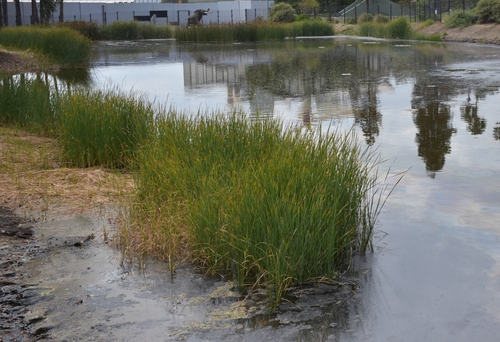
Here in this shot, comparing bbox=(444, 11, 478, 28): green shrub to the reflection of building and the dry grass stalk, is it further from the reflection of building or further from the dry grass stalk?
the dry grass stalk

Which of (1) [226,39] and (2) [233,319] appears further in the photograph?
(1) [226,39]

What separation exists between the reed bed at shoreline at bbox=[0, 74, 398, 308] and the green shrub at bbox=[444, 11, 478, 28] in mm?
29420

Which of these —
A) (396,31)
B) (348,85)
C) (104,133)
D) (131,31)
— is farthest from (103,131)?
(131,31)

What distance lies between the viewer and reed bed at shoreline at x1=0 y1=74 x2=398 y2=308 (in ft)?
15.5

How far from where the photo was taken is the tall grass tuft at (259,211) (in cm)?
471

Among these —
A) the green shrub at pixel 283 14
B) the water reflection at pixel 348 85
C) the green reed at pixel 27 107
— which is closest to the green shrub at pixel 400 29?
the water reflection at pixel 348 85

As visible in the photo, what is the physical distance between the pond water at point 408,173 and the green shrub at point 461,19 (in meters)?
13.7

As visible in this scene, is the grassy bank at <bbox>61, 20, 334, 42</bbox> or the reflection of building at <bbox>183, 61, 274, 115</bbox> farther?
the grassy bank at <bbox>61, 20, 334, 42</bbox>

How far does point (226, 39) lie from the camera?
39031mm

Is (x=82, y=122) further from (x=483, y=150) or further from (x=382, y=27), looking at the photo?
(x=382, y=27)

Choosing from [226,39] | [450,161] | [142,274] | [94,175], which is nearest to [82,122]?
[94,175]

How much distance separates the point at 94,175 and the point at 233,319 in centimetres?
357

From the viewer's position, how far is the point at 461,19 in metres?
34.1

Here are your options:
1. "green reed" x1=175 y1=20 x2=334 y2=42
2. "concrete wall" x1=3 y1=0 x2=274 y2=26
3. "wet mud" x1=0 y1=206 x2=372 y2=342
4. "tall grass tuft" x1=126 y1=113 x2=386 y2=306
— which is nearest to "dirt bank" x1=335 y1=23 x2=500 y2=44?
"green reed" x1=175 y1=20 x2=334 y2=42
